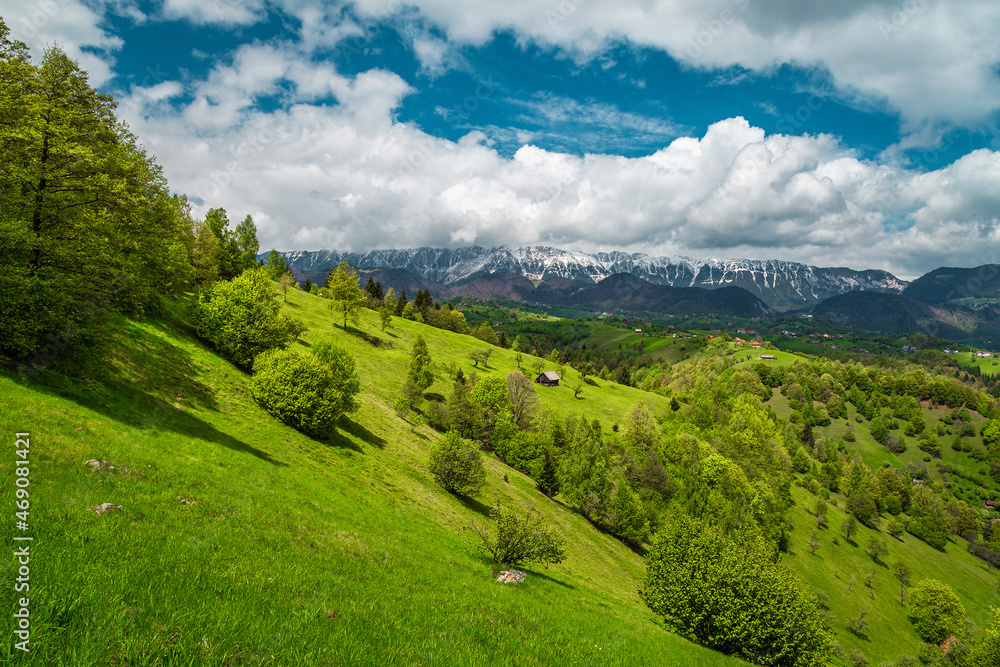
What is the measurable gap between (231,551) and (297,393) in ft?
93.5

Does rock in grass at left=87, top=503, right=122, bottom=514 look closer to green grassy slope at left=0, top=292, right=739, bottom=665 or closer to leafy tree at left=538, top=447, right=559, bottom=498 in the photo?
green grassy slope at left=0, top=292, right=739, bottom=665

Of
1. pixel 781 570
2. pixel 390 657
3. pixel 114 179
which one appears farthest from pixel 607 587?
pixel 114 179

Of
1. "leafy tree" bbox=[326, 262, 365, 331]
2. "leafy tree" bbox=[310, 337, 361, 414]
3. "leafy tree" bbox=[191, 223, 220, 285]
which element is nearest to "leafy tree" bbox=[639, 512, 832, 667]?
"leafy tree" bbox=[310, 337, 361, 414]

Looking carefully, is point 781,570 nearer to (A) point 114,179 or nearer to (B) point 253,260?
(A) point 114,179

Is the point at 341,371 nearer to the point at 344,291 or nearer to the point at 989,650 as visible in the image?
the point at 344,291

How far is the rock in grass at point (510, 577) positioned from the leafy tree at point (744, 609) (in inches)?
542

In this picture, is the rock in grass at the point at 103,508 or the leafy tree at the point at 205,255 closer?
the rock in grass at the point at 103,508

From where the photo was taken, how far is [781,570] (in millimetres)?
30156

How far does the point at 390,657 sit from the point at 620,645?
38.8ft

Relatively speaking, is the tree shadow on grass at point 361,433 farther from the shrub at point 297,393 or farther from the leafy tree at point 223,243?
the leafy tree at point 223,243

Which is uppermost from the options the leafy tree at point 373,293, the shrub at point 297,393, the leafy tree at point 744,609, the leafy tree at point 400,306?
the leafy tree at point 373,293

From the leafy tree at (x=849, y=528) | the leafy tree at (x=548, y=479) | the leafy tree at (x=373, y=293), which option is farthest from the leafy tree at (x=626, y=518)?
the leafy tree at (x=373, y=293)

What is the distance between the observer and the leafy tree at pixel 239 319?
137 ft

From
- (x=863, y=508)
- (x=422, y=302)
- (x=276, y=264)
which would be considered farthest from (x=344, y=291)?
(x=863, y=508)
